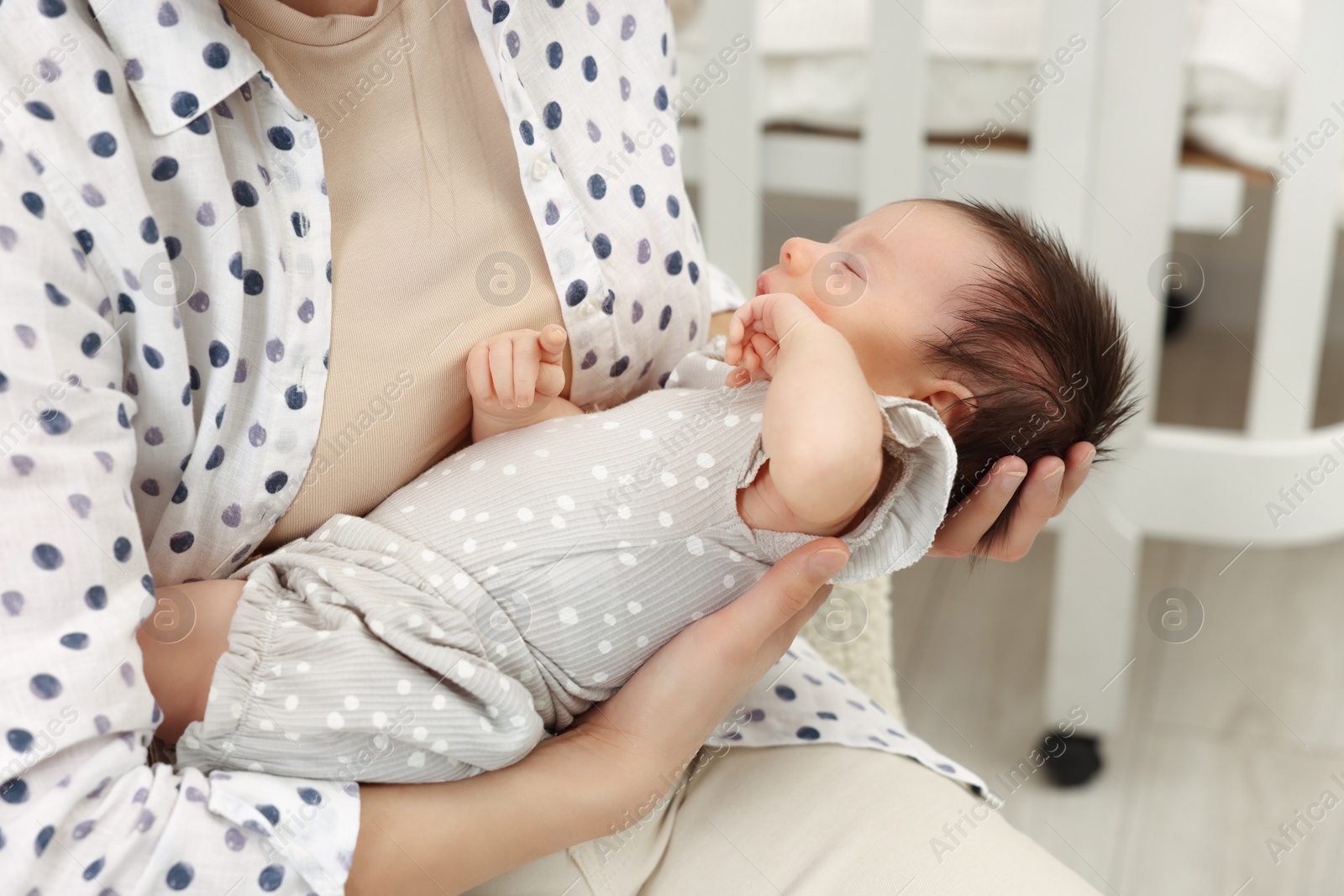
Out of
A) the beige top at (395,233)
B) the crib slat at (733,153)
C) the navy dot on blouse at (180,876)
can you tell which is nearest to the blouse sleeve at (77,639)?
the navy dot on blouse at (180,876)

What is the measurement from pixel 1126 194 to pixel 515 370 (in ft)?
2.55

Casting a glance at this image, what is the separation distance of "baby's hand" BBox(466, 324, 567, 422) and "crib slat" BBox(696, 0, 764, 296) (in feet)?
1.95

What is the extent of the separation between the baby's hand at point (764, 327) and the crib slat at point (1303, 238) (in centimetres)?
73

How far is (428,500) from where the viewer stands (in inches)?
26.2

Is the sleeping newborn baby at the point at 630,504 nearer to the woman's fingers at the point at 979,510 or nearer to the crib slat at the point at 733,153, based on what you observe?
the woman's fingers at the point at 979,510

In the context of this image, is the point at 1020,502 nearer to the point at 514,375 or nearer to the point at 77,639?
the point at 514,375

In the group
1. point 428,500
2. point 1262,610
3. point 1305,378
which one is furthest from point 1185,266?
point 428,500

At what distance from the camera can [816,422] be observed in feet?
1.72

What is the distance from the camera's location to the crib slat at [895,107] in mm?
1149

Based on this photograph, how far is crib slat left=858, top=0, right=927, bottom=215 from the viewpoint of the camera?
1.15 m

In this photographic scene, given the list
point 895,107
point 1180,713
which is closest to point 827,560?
point 895,107

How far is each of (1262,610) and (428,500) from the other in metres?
1.38

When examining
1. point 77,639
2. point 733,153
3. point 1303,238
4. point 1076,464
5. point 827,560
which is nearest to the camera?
point 77,639

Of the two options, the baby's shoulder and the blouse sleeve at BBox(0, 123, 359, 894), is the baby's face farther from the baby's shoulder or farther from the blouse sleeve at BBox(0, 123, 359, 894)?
the blouse sleeve at BBox(0, 123, 359, 894)
